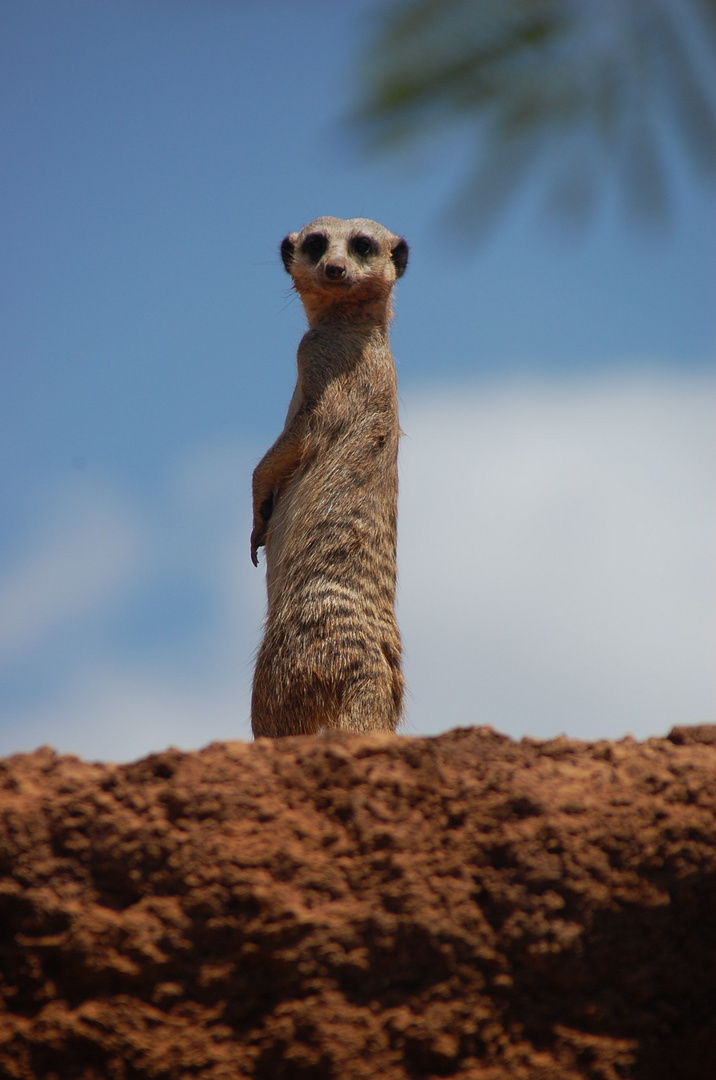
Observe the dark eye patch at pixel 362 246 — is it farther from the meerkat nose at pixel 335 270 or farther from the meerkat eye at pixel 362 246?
the meerkat nose at pixel 335 270

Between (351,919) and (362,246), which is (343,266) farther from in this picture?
(351,919)

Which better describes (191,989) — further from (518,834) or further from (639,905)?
(639,905)

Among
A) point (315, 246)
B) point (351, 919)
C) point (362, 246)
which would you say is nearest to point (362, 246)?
point (362, 246)

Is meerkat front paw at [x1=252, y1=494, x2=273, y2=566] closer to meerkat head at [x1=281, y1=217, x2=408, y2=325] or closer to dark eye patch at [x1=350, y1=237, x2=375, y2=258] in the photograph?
meerkat head at [x1=281, y1=217, x2=408, y2=325]

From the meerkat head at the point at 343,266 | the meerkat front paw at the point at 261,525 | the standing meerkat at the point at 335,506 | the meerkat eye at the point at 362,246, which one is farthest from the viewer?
the meerkat eye at the point at 362,246

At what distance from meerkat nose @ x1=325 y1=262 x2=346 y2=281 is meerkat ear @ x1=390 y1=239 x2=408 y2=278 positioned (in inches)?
23.0

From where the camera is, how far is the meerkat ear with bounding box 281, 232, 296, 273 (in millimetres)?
6578

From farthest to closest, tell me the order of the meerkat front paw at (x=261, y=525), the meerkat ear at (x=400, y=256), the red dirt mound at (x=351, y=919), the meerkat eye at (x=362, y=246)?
the meerkat ear at (x=400, y=256), the meerkat eye at (x=362, y=246), the meerkat front paw at (x=261, y=525), the red dirt mound at (x=351, y=919)

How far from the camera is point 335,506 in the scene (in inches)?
224

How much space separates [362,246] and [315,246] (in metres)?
0.25

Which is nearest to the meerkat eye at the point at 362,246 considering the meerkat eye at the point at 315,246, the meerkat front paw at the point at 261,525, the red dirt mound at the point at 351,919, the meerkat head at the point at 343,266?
the meerkat head at the point at 343,266

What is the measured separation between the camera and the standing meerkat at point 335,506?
524cm

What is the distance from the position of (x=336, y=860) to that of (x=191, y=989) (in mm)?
439

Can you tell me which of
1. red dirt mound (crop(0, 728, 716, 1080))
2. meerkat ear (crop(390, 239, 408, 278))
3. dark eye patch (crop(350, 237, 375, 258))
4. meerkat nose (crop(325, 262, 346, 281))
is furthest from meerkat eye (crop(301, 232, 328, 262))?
red dirt mound (crop(0, 728, 716, 1080))
